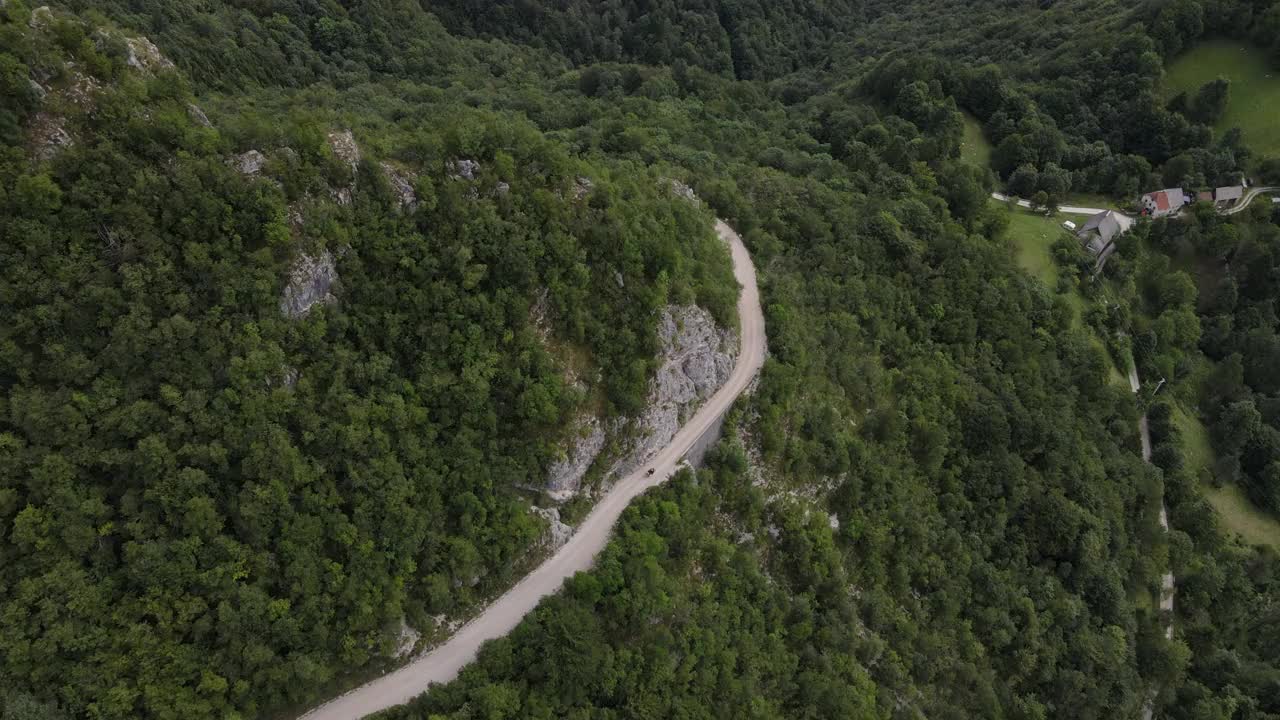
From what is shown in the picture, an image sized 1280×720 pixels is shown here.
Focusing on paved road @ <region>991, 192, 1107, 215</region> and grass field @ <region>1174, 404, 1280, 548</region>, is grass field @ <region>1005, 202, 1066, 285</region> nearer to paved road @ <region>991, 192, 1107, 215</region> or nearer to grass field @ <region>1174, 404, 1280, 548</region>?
paved road @ <region>991, 192, 1107, 215</region>

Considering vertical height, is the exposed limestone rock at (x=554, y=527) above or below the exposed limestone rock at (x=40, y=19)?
below

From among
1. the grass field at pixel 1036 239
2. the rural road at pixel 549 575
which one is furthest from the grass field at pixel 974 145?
the rural road at pixel 549 575

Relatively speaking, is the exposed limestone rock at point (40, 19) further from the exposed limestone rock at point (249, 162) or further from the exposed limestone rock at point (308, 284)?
the exposed limestone rock at point (308, 284)

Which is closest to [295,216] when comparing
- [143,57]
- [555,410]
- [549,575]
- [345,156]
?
[345,156]

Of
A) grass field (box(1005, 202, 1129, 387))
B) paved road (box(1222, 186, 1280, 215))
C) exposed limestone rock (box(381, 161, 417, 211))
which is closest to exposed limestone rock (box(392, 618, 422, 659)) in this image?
exposed limestone rock (box(381, 161, 417, 211))

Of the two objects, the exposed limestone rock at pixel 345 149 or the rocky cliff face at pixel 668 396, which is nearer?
the exposed limestone rock at pixel 345 149

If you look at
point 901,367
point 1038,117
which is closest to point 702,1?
point 1038,117
